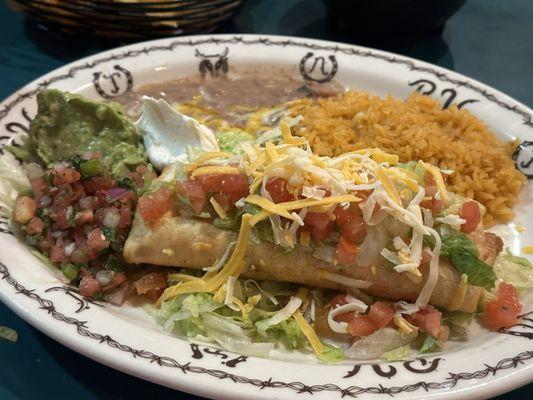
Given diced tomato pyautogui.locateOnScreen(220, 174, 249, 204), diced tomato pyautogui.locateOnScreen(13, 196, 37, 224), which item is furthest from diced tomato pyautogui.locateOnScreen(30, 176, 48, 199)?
diced tomato pyautogui.locateOnScreen(220, 174, 249, 204)

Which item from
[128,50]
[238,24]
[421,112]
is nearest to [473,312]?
[421,112]

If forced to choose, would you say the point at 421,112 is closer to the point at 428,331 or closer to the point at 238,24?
the point at 428,331

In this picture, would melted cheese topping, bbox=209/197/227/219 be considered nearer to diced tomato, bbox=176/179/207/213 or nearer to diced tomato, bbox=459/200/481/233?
diced tomato, bbox=176/179/207/213

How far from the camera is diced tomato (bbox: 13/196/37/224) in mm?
2023

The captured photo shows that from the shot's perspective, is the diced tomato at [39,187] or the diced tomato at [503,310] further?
the diced tomato at [39,187]

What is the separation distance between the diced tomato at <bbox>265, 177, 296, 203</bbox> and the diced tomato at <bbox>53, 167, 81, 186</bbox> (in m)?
0.72

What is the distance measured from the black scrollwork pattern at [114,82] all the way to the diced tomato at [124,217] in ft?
3.49

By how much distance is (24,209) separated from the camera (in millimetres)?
2043

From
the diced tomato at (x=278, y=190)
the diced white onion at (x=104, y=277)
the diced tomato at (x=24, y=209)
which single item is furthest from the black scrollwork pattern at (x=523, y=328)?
the diced tomato at (x=24, y=209)

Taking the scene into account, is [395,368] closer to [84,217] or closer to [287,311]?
[287,311]

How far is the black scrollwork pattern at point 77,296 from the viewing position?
70.3 inches

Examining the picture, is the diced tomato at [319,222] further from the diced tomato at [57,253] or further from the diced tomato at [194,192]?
the diced tomato at [57,253]

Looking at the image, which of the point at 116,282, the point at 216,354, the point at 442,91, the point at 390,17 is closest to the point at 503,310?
the point at 216,354

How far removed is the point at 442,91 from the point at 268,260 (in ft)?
5.22
